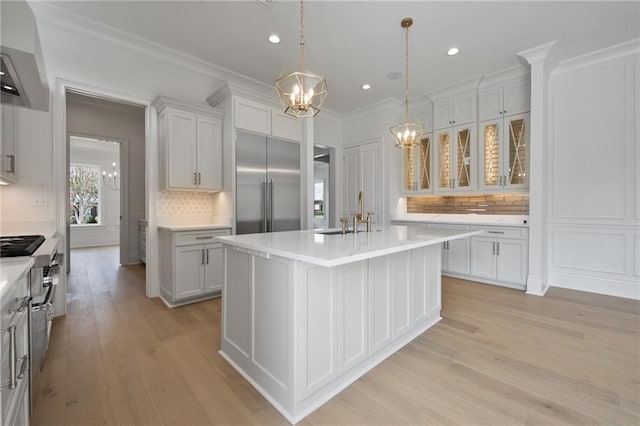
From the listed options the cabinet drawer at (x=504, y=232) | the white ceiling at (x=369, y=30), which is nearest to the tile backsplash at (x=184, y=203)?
the white ceiling at (x=369, y=30)

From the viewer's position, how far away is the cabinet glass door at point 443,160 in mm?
4766

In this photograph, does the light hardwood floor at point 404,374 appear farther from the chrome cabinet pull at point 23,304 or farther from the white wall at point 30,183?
the white wall at point 30,183

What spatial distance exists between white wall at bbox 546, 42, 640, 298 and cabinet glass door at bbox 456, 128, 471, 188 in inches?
39.5

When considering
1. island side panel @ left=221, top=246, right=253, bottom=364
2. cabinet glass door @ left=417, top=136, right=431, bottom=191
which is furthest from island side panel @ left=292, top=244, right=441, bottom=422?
cabinet glass door @ left=417, top=136, right=431, bottom=191

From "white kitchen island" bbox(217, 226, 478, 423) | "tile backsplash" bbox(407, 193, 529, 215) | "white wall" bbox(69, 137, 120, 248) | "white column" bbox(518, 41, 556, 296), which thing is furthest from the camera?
"white wall" bbox(69, 137, 120, 248)

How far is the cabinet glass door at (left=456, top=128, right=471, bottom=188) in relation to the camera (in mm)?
4469

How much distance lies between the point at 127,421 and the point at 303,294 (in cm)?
115

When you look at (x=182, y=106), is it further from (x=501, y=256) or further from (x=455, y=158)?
(x=501, y=256)

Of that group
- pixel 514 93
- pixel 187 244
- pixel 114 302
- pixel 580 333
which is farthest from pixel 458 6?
pixel 114 302

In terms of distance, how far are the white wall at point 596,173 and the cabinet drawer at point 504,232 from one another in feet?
1.94

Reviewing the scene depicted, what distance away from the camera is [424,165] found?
16.5 feet

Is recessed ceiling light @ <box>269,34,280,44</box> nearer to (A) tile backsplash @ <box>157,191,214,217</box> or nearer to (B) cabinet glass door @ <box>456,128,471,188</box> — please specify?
(A) tile backsplash @ <box>157,191,214,217</box>

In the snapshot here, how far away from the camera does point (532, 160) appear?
3604 millimetres

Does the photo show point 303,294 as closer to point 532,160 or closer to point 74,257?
point 532,160
